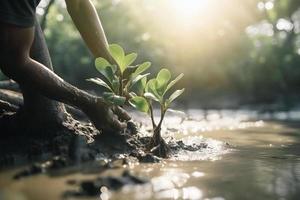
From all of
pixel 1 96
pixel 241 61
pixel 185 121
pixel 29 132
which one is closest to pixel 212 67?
pixel 241 61

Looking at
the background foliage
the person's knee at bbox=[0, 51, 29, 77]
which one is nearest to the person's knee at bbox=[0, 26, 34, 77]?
the person's knee at bbox=[0, 51, 29, 77]

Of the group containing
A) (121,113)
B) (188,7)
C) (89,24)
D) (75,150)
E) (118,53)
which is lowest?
(75,150)

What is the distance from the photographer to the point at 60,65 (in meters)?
15.4

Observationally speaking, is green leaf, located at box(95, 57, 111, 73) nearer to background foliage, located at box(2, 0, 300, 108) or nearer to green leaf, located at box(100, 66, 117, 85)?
green leaf, located at box(100, 66, 117, 85)

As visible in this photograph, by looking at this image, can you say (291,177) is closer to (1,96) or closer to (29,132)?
(29,132)

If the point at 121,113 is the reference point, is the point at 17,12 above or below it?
above

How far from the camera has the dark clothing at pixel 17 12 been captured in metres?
2.61

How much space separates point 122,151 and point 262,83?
482 inches

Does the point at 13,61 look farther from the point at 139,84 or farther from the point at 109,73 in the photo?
the point at 139,84

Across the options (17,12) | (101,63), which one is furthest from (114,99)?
(17,12)

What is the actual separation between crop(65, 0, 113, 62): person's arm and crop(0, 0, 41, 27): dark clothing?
0.56 meters

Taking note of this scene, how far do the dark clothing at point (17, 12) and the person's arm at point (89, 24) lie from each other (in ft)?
1.85

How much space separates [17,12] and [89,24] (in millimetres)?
718

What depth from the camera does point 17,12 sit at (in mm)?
2660
